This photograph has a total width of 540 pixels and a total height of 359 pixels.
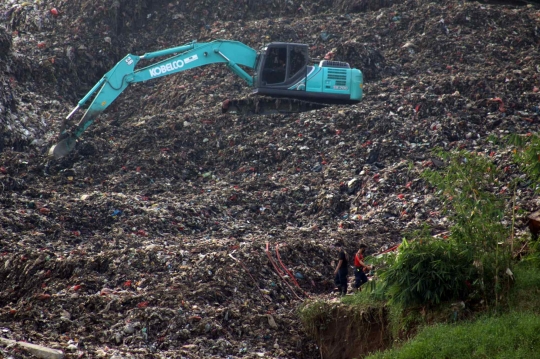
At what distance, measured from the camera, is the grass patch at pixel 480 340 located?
20.8ft

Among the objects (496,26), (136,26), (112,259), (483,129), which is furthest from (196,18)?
(112,259)

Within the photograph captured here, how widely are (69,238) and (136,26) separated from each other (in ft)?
32.7

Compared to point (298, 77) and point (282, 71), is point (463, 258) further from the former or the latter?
point (282, 71)

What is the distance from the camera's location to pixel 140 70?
13.0 m

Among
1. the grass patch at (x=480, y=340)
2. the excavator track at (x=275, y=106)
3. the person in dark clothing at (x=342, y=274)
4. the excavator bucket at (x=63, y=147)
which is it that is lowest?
the grass patch at (x=480, y=340)

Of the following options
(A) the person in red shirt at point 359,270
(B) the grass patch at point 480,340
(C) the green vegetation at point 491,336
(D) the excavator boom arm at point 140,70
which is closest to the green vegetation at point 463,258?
(C) the green vegetation at point 491,336

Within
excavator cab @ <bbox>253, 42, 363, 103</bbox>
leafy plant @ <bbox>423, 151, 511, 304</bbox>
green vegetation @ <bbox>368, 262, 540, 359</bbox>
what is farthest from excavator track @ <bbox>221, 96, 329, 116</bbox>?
green vegetation @ <bbox>368, 262, 540, 359</bbox>

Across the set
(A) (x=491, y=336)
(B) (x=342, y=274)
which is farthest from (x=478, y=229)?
(B) (x=342, y=274)

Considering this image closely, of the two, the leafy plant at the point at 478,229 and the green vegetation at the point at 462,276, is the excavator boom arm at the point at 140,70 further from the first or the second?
the leafy plant at the point at 478,229

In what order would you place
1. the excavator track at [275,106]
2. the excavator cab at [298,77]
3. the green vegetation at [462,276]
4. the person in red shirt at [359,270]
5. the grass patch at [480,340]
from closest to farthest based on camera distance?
the grass patch at [480,340]
the green vegetation at [462,276]
the person in red shirt at [359,270]
the excavator cab at [298,77]
the excavator track at [275,106]

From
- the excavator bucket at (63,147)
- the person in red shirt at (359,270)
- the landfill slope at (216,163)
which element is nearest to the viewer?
the landfill slope at (216,163)

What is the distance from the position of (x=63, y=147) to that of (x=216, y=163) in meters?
2.93

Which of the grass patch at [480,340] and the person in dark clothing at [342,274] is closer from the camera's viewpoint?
the grass patch at [480,340]

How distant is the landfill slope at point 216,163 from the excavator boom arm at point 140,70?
20.0 inches
